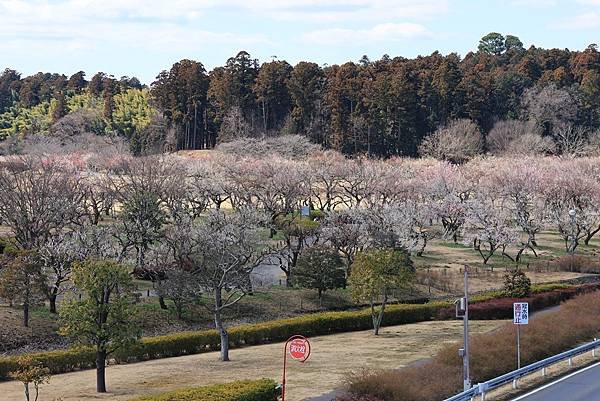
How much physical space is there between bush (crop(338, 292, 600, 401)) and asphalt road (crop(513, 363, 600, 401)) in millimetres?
1961

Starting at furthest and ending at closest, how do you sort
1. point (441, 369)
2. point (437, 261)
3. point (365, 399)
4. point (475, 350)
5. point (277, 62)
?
1. point (277, 62)
2. point (437, 261)
3. point (475, 350)
4. point (441, 369)
5. point (365, 399)

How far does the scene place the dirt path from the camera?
1197 inches

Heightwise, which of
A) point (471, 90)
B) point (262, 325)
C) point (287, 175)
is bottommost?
point (262, 325)

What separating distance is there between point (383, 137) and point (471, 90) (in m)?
12.4

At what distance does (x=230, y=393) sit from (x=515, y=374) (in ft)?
29.7

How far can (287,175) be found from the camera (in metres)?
69.2

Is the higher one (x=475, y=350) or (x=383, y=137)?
(x=383, y=137)

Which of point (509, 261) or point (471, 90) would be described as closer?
point (509, 261)

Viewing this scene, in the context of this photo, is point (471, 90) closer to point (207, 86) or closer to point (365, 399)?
point (207, 86)

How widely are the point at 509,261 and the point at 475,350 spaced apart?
29898 mm

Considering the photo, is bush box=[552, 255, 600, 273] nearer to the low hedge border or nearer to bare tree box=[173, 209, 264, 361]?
the low hedge border

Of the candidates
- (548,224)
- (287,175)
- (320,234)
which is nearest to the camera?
(320,234)

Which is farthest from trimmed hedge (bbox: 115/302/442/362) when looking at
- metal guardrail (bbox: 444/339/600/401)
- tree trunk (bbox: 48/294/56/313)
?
metal guardrail (bbox: 444/339/600/401)

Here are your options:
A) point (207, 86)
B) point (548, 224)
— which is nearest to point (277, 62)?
point (207, 86)
